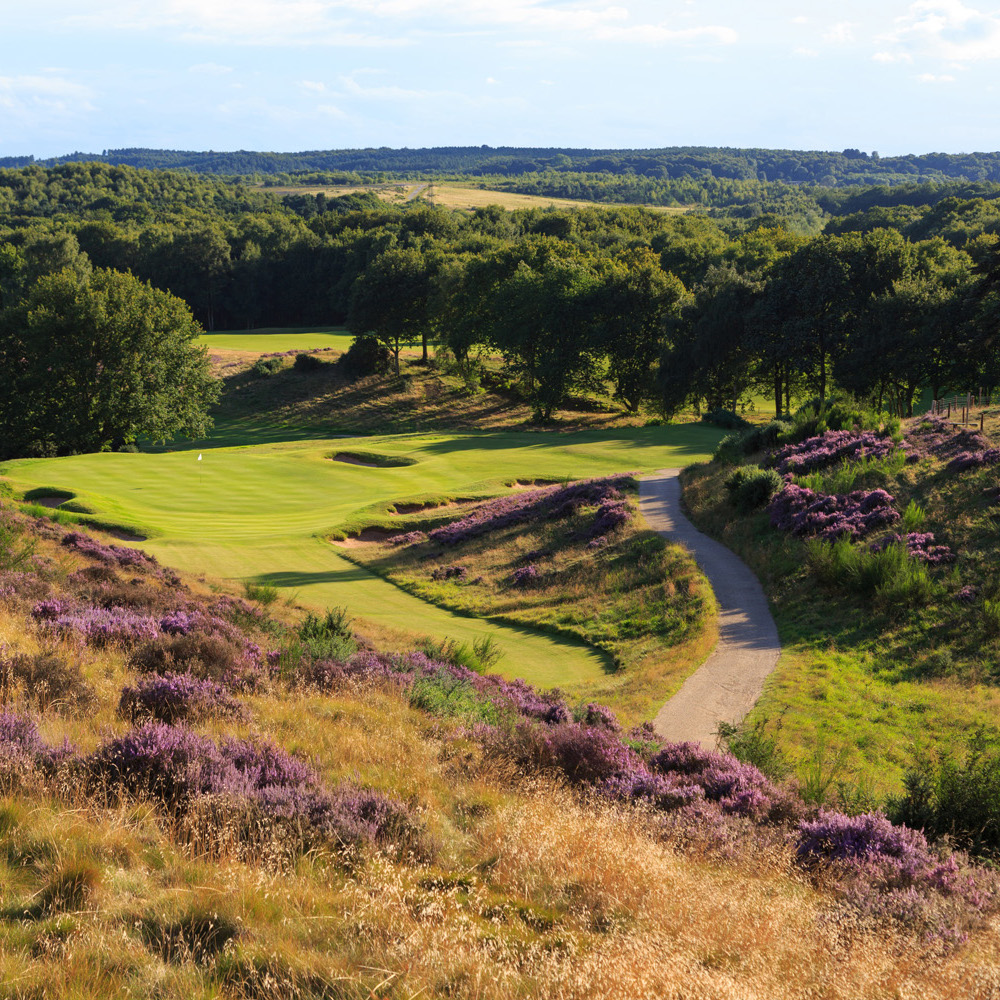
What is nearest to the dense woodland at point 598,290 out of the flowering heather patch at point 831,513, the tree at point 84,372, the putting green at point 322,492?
the tree at point 84,372

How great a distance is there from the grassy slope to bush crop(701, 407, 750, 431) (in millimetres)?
31828

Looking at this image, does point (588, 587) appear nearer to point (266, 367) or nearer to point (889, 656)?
point (889, 656)

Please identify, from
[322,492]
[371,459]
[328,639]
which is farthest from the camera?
[371,459]

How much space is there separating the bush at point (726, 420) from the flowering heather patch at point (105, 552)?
4229cm

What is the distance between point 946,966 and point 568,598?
2056cm

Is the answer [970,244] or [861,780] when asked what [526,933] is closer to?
[861,780]

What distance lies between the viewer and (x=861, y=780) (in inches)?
432

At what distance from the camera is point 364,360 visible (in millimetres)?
79625

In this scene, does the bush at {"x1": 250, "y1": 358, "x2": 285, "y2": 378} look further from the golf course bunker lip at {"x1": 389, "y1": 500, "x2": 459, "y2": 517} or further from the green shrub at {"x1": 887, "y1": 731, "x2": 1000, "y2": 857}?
the green shrub at {"x1": 887, "y1": 731, "x2": 1000, "y2": 857}

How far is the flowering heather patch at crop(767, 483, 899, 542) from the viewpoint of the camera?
2280 cm

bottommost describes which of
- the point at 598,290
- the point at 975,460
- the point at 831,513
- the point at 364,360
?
the point at 831,513

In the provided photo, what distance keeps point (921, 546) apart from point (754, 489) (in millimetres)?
7902

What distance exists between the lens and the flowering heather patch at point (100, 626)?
11.5m

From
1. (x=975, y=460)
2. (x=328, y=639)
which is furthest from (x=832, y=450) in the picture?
(x=328, y=639)
